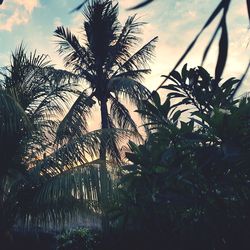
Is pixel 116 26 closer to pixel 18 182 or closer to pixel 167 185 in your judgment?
pixel 18 182

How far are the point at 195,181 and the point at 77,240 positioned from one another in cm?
725

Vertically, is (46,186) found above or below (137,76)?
below

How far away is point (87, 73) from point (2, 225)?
5.95m

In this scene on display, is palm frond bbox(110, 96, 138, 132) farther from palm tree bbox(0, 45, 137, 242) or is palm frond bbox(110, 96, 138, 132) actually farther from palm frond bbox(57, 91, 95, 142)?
palm tree bbox(0, 45, 137, 242)

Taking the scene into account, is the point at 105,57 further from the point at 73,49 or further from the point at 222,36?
the point at 222,36

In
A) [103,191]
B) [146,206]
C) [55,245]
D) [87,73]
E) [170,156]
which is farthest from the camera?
[87,73]

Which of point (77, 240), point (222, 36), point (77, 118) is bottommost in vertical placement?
point (222, 36)

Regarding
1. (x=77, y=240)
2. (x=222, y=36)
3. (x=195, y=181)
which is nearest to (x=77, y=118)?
(x=77, y=240)

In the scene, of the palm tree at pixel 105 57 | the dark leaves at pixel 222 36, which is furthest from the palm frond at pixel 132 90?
the dark leaves at pixel 222 36

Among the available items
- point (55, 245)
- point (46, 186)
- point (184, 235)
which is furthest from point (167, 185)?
point (55, 245)

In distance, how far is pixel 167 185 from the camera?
3.10 meters

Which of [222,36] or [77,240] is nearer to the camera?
[222,36]

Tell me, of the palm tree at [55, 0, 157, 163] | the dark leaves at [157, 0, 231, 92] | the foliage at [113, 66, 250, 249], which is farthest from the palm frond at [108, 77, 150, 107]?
the dark leaves at [157, 0, 231, 92]

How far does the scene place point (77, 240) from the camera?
377 inches
